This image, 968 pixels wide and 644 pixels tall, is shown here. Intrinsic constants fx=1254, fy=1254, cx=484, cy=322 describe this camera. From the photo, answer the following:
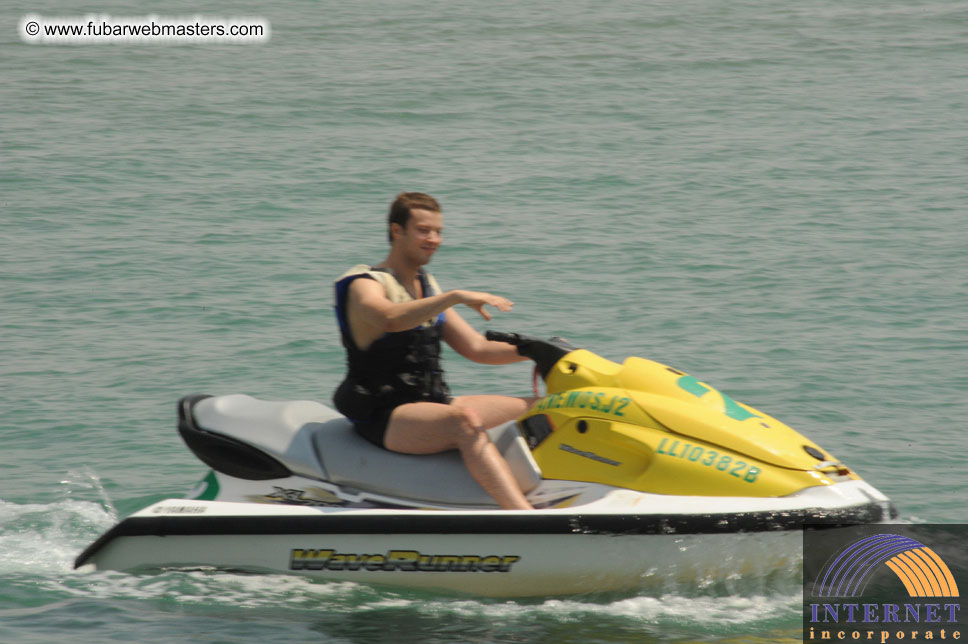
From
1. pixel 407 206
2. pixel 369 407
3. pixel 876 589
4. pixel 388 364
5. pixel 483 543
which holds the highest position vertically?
pixel 407 206

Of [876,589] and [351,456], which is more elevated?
[351,456]

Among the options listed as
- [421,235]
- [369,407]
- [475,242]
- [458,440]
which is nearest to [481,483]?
[458,440]

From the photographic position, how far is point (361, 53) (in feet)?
62.2

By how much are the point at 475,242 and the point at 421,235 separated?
619 centimetres

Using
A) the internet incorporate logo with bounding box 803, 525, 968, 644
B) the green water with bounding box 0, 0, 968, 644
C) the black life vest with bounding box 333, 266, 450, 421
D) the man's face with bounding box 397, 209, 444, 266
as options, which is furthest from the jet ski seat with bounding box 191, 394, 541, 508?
the internet incorporate logo with bounding box 803, 525, 968, 644

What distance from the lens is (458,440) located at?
15.4 feet

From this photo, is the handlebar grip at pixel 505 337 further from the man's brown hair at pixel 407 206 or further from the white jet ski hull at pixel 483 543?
the white jet ski hull at pixel 483 543

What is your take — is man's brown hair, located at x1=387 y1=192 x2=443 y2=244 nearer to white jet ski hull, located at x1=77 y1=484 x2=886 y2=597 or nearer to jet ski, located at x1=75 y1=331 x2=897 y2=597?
jet ski, located at x1=75 y1=331 x2=897 y2=597

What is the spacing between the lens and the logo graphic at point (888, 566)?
15.5 feet

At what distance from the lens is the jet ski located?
14.9 feet

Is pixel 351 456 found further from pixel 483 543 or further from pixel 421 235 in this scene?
pixel 421 235

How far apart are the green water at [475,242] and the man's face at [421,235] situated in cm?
130

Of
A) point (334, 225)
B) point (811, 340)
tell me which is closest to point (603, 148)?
point (334, 225)

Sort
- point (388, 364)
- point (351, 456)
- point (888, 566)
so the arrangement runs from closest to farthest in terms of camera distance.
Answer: point (388, 364)
point (351, 456)
point (888, 566)
